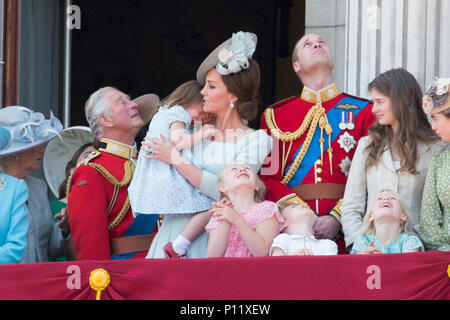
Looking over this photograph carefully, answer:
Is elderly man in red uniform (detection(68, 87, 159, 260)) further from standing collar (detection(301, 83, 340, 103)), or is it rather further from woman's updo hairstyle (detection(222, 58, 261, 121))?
standing collar (detection(301, 83, 340, 103))

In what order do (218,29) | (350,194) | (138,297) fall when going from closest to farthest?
(138,297)
(350,194)
(218,29)

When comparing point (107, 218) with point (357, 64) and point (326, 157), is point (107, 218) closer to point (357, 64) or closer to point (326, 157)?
point (326, 157)

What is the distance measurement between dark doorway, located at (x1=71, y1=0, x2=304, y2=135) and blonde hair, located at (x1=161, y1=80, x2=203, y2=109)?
12.7 feet

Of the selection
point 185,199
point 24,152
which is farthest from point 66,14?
point 185,199

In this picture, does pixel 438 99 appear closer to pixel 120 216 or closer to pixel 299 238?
pixel 299 238

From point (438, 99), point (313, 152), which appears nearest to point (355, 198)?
point (313, 152)

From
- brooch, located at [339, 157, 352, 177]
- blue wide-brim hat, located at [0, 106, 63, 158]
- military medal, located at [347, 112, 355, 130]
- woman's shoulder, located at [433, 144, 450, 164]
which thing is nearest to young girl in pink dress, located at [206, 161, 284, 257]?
brooch, located at [339, 157, 352, 177]

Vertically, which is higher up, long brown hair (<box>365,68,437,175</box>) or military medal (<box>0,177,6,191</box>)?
long brown hair (<box>365,68,437,175</box>)

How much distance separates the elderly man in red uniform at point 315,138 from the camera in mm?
4770

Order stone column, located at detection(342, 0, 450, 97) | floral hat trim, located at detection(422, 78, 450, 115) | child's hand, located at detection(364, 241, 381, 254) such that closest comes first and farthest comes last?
child's hand, located at detection(364, 241, 381, 254) → floral hat trim, located at detection(422, 78, 450, 115) → stone column, located at detection(342, 0, 450, 97)

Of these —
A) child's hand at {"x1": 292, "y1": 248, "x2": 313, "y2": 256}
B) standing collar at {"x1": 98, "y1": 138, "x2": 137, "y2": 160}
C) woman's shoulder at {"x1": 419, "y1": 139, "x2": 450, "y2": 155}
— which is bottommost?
child's hand at {"x1": 292, "y1": 248, "x2": 313, "y2": 256}

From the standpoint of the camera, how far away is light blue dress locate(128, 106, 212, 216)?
4637 millimetres

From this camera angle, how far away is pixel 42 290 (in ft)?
13.3

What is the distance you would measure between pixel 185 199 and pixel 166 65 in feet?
15.8
